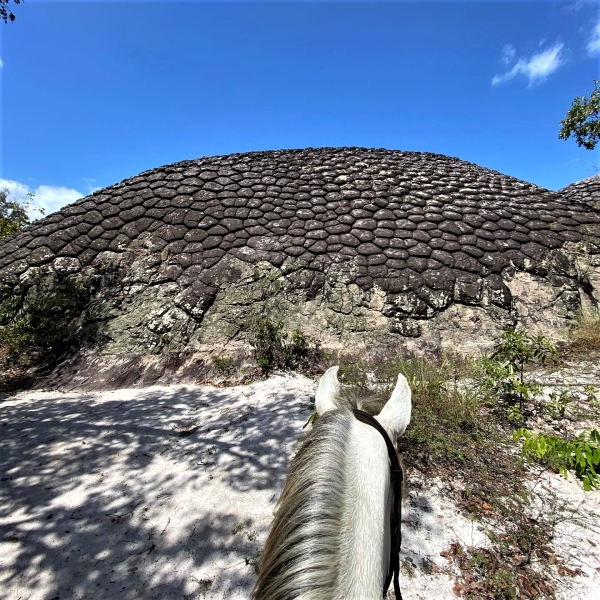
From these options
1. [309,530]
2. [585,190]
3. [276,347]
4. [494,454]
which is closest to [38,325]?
[276,347]

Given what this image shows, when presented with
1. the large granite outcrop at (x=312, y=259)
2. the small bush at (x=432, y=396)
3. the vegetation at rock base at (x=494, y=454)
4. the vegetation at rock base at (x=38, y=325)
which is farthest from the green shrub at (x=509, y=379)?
the vegetation at rock base at (x=38, y=325)

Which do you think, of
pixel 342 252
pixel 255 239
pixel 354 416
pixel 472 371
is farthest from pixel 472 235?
pixel 354 416

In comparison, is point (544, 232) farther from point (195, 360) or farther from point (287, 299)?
point (195, 360)

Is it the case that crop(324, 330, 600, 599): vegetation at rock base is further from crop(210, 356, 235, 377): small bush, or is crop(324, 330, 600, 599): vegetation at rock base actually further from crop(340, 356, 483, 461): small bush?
crop(210, 356, 235, 377): small bush

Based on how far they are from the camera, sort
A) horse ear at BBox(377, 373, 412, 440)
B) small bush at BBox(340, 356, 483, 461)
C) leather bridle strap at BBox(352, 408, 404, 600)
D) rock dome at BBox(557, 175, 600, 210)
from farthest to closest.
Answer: rock dome at BBox(557, 175, 600, 210) → small bush at BBox(340, 356, 483, 461) → horse ear at BBox(377, 373, 412, 440) → leather bridle strap at BBox(352, 408, 404, 600)

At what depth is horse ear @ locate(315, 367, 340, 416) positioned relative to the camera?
53.3 inches

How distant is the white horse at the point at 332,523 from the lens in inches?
29.5

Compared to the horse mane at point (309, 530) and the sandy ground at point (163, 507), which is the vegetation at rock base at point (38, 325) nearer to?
the sandy ground at point (163, 507)

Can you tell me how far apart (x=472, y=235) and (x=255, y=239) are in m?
3.93

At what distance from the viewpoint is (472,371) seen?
401 centimetres

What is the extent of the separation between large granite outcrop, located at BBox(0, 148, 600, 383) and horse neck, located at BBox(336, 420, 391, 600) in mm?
3701

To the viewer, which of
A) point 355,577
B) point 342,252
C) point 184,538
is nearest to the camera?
point 355,577

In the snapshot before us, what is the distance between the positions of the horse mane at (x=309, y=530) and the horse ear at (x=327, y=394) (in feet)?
0.97

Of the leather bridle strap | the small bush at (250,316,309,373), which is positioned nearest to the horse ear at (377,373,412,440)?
the leather bridle strap
